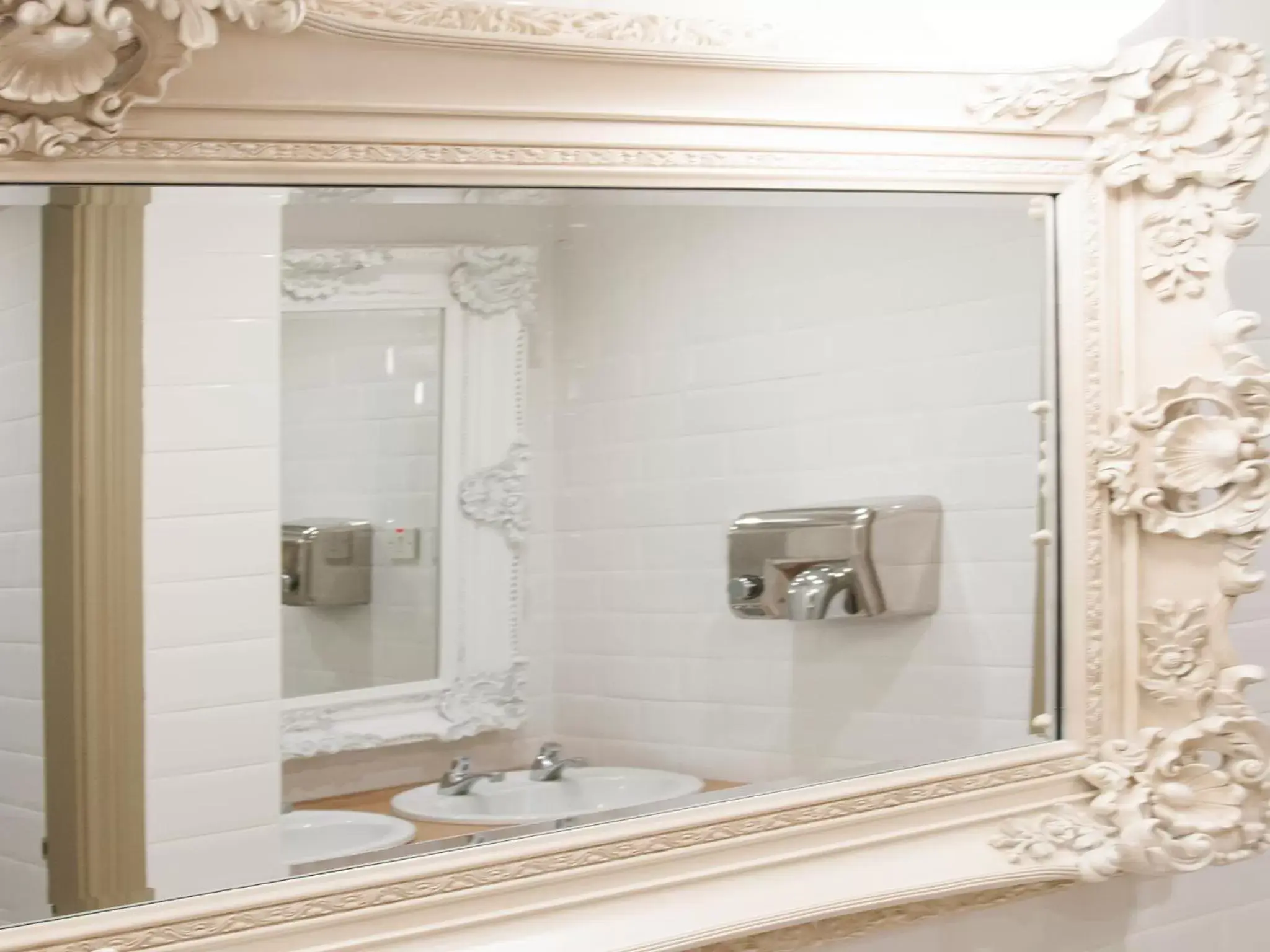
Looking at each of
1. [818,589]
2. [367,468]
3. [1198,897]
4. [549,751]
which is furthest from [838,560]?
[1198,897]

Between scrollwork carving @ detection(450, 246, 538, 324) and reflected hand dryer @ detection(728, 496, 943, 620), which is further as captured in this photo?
reflected hand dryer @ detection(728, 496, 943, 620)

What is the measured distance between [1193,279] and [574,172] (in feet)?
1.89

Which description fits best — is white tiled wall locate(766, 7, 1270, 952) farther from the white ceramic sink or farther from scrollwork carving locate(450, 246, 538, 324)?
scrollwork carving locate(450, 246, 538, 324)

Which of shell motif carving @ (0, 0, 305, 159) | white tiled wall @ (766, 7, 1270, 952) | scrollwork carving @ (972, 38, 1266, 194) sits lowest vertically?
white tiled wall @ (766, 7, 1270, 952)

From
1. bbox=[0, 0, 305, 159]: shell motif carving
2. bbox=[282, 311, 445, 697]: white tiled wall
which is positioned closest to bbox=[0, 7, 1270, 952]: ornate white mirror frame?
bbox=[0, 0, 305, 159]: shell motif carving

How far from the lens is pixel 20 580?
81 centimetres

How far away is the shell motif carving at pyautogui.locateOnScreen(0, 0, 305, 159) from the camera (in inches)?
29.9

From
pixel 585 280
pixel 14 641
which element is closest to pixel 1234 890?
pixel 585 280

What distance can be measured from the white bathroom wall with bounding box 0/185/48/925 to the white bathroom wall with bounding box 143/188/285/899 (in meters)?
0.07

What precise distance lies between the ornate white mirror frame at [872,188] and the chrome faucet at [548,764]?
4 cm

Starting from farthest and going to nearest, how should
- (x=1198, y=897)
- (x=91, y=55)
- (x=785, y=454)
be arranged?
(x=1198, y=897), (x=785, y=454), (x=91, y=55)

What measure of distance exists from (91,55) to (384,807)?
20.9 inches

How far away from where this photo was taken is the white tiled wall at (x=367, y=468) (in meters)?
0.89

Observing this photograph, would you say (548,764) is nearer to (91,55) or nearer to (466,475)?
(466,475)
